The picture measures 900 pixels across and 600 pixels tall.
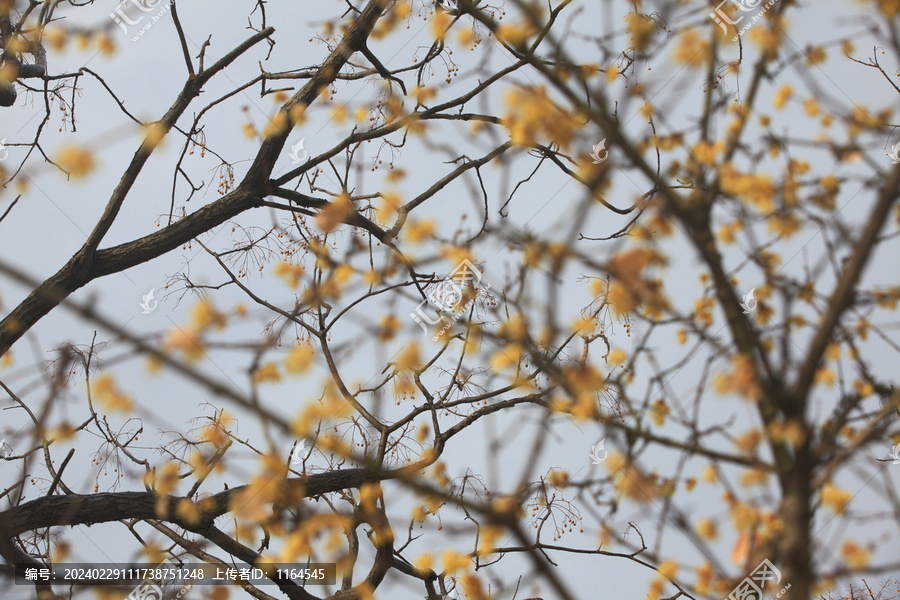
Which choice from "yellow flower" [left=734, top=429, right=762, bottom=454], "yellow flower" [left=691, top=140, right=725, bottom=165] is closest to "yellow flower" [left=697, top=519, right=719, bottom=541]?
"yellow flower" [left=734, top=429, right=762, bottom=454]

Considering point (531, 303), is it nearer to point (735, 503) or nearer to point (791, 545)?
point (735, 503)

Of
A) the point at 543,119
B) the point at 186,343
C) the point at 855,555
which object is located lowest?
the point at 855,555

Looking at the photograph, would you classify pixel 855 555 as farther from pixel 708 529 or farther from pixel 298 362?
pixel 298 362

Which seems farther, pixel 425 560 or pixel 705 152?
pixel 425 560

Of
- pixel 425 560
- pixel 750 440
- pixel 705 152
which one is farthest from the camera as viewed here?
pixel 425 560

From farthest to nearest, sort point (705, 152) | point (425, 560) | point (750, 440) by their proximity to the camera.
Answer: point (425, 560)
point (705, 152)
point (750, 440)

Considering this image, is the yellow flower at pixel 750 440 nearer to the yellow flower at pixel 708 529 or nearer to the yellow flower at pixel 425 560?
the yellow flower at pixel 708 529

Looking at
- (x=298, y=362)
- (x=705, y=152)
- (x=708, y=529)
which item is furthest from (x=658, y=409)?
(x=298, y=362)

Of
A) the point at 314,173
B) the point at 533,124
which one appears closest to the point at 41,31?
the point at 314,173

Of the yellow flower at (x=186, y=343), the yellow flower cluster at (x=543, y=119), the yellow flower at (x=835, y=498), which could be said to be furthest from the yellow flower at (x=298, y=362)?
the yellow flower at (x=835, y=498)

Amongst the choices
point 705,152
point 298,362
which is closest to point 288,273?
point 298,362

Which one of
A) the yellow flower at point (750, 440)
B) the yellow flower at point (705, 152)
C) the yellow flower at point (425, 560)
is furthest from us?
the yellow flower at point (425, 560)

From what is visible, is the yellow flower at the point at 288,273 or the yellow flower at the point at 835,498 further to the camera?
the yellow flower at the point at 288,273

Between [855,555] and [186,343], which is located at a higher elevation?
[186,343]
